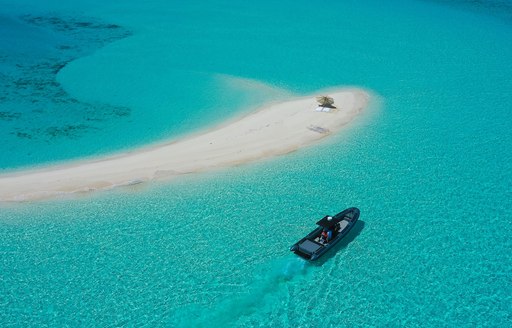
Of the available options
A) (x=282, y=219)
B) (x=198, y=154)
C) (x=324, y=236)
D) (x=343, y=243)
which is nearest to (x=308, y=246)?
(x=324, y=236)

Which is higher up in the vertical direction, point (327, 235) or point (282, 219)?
point (327, 235)

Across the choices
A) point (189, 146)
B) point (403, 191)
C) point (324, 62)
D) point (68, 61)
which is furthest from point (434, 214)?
point (68, 61)

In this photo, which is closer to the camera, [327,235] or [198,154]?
[327,235]

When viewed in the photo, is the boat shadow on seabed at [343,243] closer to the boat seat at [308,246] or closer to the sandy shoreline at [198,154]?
the boat seat at [308,246]

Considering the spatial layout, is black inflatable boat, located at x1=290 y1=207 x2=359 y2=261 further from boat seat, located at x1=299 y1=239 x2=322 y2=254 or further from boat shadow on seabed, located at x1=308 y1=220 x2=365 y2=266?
boat shadow on seabed, located at x1=308 y1=220 x2=365 y2=266

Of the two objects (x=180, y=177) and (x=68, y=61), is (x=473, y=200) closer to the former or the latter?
(x=180, y=177)

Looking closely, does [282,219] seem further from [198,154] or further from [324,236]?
[198,154]
